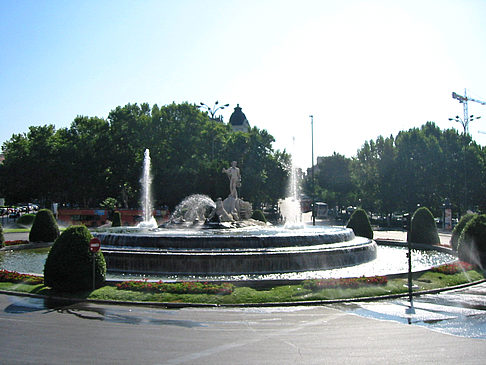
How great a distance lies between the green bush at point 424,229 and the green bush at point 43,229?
85.2 feet

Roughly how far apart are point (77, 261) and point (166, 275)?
508 centimetres

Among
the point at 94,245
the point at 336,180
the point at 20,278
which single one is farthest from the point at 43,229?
the point at 336,180

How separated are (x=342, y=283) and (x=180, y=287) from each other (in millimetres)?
5653

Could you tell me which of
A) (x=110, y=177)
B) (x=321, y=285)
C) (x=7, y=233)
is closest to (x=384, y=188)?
(x=110, y=177)

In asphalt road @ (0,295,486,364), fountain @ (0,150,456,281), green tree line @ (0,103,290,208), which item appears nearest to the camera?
asphalt road @ (0,295,486,364)

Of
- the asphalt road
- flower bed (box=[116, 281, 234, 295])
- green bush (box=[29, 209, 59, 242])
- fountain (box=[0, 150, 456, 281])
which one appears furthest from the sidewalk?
the asphalt road

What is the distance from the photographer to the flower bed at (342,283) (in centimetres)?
1682

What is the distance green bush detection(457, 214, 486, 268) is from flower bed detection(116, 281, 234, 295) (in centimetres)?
1372

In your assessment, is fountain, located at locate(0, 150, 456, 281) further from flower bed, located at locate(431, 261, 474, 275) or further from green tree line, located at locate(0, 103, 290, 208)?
green tree line, located at locate(0, 103, 290, 208)

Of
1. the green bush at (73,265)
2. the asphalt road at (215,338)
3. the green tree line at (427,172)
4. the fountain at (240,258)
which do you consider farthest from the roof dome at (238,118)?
the asphalt road at (215,338)

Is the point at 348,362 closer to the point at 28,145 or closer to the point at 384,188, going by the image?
the point at 384,188

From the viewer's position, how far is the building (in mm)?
149625

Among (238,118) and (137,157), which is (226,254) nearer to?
(137,157)

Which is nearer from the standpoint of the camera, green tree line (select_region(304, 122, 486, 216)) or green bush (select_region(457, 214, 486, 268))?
green bush (select_region(457, 214, 486, 268))
